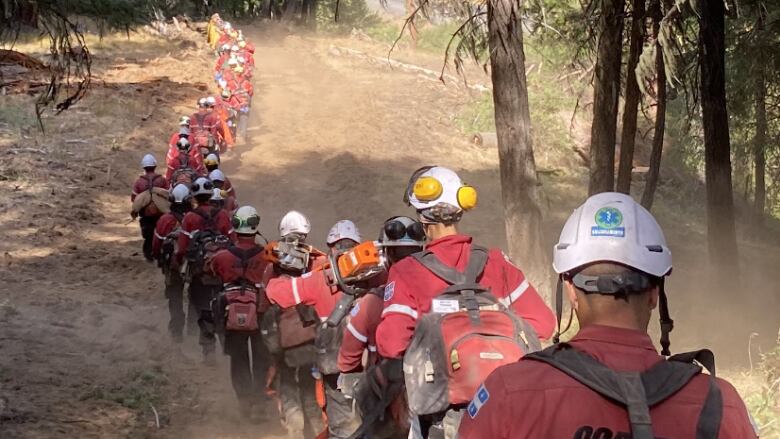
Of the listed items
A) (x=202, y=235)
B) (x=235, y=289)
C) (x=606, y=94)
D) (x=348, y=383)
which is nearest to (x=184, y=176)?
(x=202, y=235)

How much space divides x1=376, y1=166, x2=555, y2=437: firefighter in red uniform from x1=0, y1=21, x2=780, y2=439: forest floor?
472cm

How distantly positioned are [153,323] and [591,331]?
10.6m

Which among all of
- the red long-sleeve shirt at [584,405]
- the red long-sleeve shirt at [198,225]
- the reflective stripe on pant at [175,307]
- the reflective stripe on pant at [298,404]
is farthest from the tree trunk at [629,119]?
the red long-sleeve shirt at [584,405]

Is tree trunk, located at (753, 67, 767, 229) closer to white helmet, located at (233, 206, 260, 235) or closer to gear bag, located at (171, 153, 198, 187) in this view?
gear bag, located at (171, 153, 198, 187)

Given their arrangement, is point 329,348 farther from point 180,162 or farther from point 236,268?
point 180,162

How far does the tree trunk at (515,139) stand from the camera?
369 inches

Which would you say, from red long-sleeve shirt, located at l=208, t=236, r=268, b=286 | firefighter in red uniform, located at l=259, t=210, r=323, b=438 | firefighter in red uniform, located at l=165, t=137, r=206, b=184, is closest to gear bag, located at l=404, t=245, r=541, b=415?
firefighter in red uniform, located at l=259, t=210, r=323, b=438

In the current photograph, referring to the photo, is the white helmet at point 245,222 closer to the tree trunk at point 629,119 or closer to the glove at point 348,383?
the glove at point 348,383

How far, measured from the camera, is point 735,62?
17906 millimetres

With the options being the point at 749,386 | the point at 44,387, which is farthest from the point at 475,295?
→ the point at 44,387

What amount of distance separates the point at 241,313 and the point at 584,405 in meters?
6.66

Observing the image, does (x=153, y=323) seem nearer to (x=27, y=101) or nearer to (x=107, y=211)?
(x=107, y=211)

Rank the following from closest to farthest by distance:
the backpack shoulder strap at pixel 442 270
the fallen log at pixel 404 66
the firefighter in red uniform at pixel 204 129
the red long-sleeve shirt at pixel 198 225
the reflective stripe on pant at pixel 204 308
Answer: the backpack shoulder strap at pixel 442 270
the reflective stripe on pant at pixel 204 308
the red long-sleeve shirt at pixel 198 225
the firefighter in red uniform at pixel 204 129
the fallen log at pixel 404 66

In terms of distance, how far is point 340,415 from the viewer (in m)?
6.44
